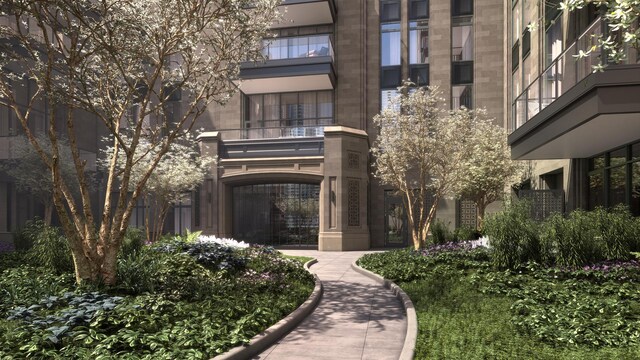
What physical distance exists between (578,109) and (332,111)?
66.1ft

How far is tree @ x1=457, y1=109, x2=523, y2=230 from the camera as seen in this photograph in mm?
21219

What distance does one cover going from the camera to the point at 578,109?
10.9 m

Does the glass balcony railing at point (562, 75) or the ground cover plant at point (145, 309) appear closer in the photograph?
the ground cover plant at point (145, 309)

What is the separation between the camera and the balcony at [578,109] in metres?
9.77

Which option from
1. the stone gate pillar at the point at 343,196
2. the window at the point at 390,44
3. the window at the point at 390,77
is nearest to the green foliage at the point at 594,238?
the stone gate pillar at the point at 343,196

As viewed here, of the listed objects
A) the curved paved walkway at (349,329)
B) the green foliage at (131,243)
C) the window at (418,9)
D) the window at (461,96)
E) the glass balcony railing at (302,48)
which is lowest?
the curved paved walkway at (349,329)

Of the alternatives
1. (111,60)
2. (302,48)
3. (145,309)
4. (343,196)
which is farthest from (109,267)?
(302,48)

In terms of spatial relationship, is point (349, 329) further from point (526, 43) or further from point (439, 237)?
point (526, 43)

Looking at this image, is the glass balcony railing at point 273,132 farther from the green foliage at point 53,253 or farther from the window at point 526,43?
the green foliage at point 53,253

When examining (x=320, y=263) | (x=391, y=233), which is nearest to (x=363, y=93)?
(x=391, y=233)

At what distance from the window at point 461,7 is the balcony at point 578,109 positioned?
14.9 meters

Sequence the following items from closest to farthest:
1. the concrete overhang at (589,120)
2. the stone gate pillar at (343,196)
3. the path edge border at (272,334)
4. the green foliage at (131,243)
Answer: the path edge border at (272,334) → the concrete overhang at (589,120) → the green foliage at (131,243) → the stone gate pillar at (343,196)

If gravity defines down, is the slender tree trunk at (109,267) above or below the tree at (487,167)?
below

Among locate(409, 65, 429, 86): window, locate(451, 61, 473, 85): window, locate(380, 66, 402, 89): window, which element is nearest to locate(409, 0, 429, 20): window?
locate(409, 65, 429, 86): window
